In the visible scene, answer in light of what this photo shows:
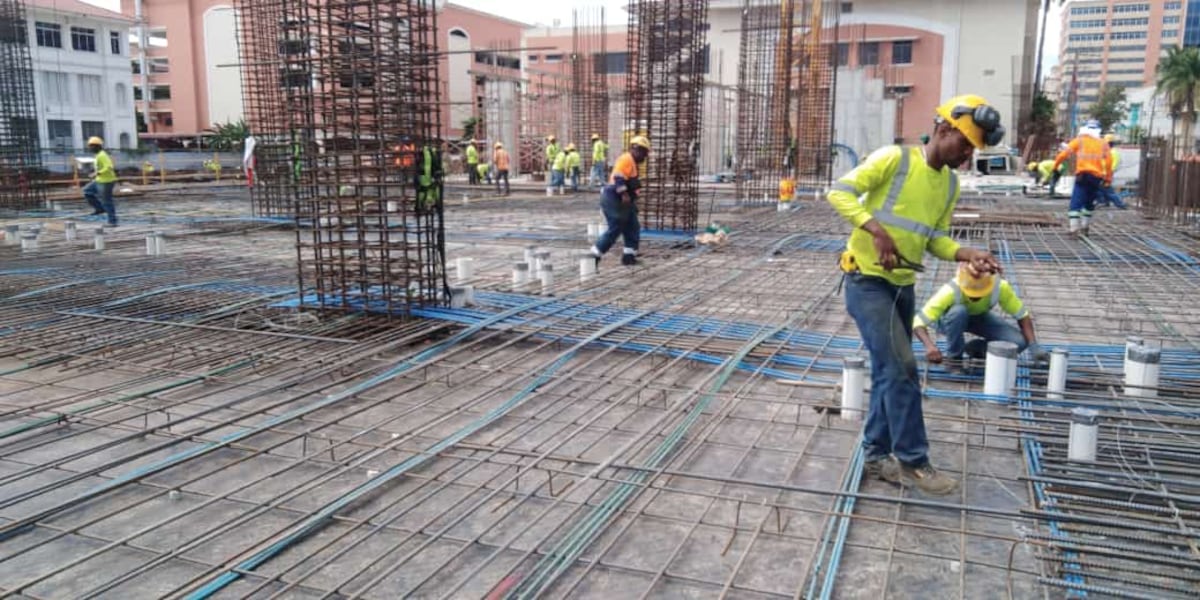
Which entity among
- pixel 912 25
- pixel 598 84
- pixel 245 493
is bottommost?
pixel 245 493

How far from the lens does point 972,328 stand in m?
5.57

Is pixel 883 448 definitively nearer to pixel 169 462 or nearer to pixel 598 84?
pixel 169 462

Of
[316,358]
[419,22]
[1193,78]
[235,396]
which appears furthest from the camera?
[1193,78]

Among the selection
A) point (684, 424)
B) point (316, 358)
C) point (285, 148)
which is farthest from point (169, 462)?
point (285, 148)

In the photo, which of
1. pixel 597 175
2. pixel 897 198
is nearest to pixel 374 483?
pixel 897 198

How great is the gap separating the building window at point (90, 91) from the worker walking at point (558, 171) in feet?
105

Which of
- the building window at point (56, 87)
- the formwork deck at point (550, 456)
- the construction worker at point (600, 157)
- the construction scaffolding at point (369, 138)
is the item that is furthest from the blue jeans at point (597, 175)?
the building window at point (56, 87)

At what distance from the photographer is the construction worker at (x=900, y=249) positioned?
3623 millimetres

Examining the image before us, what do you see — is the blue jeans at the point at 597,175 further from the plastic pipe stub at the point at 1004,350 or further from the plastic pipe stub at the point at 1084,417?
the plastic pipe stub at the point at 1084,417

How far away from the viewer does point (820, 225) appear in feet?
49.2

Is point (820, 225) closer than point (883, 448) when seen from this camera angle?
No

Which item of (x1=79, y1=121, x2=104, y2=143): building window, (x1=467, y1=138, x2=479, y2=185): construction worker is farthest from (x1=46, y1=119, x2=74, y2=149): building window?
(x1=467, y1=138, x2=479, y2=185): construction worker

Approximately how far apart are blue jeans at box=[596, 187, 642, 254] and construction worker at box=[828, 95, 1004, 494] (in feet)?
20.7

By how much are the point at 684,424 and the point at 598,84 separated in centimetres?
2701
